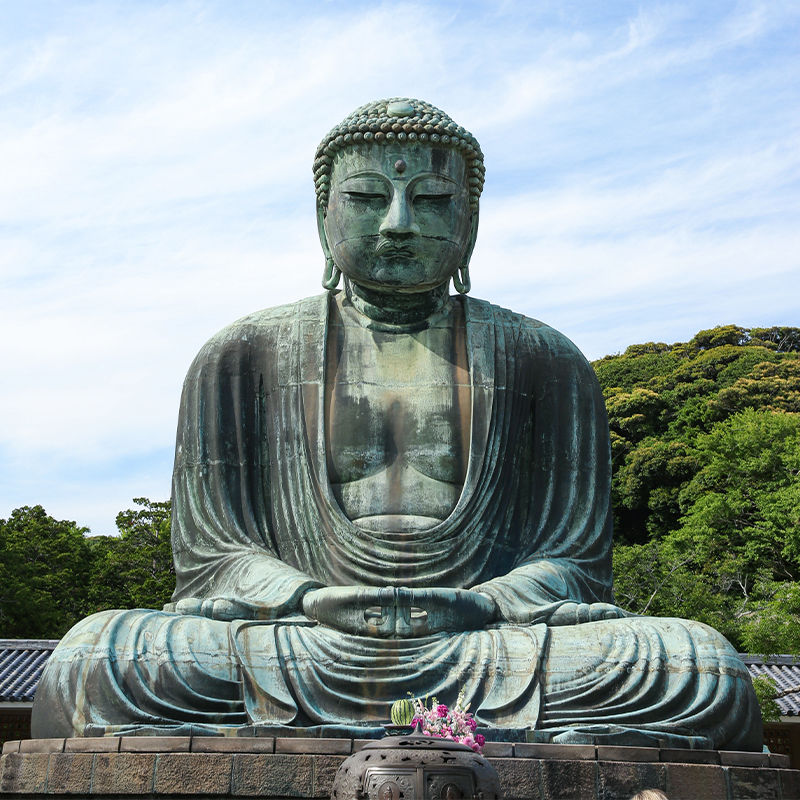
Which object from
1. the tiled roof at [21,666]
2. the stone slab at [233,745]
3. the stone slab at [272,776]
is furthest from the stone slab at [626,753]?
the tiled roof at [21,666]

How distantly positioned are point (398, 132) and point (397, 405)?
Result: 74.1 inches

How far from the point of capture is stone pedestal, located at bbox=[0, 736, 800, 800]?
6.35 metres

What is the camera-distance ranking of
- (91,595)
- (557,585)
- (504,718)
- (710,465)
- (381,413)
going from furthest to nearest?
(710,465) → (91,595) → (381,413) → (557,585) → (504,718)

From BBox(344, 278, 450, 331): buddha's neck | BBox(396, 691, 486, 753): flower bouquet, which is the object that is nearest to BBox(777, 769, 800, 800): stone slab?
BBox(396, 691, 486, 753): flower bouquet

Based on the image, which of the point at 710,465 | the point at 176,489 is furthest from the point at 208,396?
the point at 710,465

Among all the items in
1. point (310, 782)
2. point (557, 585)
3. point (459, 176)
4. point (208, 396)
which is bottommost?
point (310, 782)

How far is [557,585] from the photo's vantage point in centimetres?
809

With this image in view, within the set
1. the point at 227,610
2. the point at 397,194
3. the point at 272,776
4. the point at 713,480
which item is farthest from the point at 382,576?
the point at 713,480

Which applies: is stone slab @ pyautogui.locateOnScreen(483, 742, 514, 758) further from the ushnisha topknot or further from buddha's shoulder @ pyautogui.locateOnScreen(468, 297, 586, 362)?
the ushnisha topknot

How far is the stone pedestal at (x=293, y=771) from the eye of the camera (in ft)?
20.8

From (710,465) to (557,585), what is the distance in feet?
77.6

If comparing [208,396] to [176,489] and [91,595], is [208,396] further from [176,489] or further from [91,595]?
[91,595]

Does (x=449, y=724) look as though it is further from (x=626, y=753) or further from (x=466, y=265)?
(x=466, y=265)

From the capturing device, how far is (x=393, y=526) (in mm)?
8297
